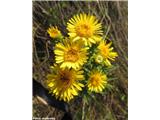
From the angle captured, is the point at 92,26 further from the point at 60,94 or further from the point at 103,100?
the point at 103,100

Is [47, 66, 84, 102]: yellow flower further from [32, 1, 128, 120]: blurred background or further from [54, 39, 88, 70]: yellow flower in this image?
[32, 1, 128, 120]: blurred background

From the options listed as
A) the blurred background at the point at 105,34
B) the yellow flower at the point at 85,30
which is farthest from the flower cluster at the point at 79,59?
the blurred background at the point at 105,34

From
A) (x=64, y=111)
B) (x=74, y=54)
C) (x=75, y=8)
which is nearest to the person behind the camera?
(x=74, y=54)

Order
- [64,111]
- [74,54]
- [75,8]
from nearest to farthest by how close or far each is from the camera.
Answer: [74,54] → [64,111] → [75,8]

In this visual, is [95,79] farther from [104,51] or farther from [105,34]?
[105,34]

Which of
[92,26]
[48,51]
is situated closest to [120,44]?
[48,51]

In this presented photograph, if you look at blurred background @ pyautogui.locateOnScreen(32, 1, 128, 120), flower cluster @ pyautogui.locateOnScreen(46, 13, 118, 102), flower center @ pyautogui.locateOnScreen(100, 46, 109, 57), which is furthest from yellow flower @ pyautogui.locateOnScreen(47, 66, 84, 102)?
blurred background @ pyautogui.locateOnScreen(32, 1, 128, 120)

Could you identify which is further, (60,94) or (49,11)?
(49,11)
